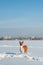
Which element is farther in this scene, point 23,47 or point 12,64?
point 23,47

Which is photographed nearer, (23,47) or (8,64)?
(8,64)

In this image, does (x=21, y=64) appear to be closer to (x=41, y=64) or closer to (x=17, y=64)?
(x=17, y=64)

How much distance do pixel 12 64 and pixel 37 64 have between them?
944 millimetres

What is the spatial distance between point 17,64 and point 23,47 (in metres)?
3.93

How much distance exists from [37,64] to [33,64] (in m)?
0.15

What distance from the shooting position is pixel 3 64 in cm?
668

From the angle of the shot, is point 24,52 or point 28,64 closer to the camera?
point 28,64

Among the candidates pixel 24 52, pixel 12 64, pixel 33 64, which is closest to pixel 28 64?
pixel 33 64

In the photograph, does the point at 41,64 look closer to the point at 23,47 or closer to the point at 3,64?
the point at 3,64

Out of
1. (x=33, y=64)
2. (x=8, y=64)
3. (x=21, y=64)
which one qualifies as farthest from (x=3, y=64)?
(x=33, y=64)

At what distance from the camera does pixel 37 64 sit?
6820 mm

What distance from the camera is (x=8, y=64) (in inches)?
265

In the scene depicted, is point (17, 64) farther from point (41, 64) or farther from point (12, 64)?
point (41, 64)

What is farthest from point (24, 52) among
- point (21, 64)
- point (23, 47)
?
point (21, 64)
